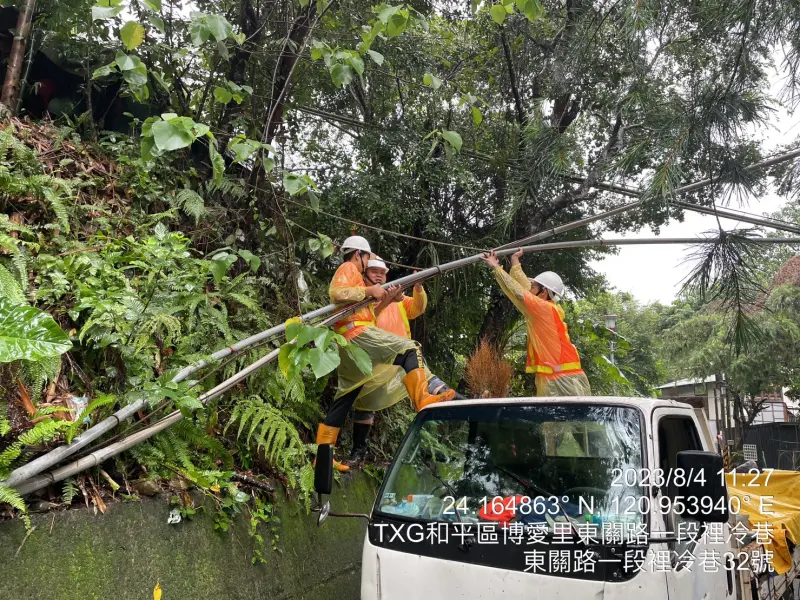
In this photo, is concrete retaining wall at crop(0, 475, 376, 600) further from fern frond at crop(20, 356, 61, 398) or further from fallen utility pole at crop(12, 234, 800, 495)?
fern frond at crop(20, 356, 61, 398)

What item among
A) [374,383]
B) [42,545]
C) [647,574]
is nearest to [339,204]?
[374,383]

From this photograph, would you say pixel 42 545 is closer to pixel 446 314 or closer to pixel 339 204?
pixel 339 204

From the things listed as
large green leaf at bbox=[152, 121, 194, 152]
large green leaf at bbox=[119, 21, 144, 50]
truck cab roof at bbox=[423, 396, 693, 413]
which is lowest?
truck cab roof at bbox=[423, 396, 693, 413]

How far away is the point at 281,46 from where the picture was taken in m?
4.98

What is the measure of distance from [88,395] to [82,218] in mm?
1583

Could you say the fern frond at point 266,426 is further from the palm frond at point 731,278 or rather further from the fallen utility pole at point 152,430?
the palm frond at point 731,278

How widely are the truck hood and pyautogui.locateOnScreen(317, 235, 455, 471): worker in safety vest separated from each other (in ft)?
5.42

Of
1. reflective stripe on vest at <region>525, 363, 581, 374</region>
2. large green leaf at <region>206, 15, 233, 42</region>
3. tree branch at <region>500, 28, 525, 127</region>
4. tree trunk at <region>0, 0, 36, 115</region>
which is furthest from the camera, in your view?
tree branch at <region>500, 28, 525, 127</region>

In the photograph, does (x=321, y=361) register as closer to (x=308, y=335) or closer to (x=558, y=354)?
(x=308, y=335)

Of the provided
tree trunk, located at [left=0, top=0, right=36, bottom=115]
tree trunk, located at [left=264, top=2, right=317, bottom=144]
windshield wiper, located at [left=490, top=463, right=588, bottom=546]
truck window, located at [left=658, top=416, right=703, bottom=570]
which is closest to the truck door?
truck window, located at [left=658, top=416, right=703, bottom=570]

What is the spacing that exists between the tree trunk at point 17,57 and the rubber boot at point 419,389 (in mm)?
3486

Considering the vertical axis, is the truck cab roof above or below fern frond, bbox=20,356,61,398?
below

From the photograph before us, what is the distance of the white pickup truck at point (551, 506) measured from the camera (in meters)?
2.43

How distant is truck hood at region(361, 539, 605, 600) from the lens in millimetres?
2395
